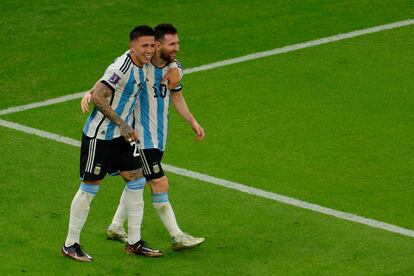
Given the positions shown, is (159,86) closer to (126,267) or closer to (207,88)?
(126,267)

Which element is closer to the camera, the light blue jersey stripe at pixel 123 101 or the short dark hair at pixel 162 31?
the light blue jersey stripe at pixel 123 101

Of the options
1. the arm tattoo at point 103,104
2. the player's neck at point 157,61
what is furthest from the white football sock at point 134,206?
the player's neck at point 157,61

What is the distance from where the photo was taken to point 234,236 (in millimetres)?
12344

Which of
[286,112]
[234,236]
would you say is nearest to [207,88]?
[286,112]

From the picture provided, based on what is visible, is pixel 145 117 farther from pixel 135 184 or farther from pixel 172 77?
pixel 135 184

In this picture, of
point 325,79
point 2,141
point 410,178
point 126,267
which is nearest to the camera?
point 126,267

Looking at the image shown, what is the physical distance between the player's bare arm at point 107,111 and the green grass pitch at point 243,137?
128 centimetres

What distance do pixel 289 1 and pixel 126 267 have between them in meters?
9.62

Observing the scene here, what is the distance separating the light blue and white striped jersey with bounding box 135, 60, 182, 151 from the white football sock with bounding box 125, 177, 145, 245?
16.2 inches

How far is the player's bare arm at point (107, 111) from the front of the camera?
11070mm

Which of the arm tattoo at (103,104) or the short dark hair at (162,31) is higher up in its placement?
the short dark hair at (162,31)

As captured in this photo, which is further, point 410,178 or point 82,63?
point 82,63

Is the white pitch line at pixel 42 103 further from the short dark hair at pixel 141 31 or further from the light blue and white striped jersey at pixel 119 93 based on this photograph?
the short dark hair at pixel 141 31

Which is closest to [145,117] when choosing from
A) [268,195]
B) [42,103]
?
[268,195]
